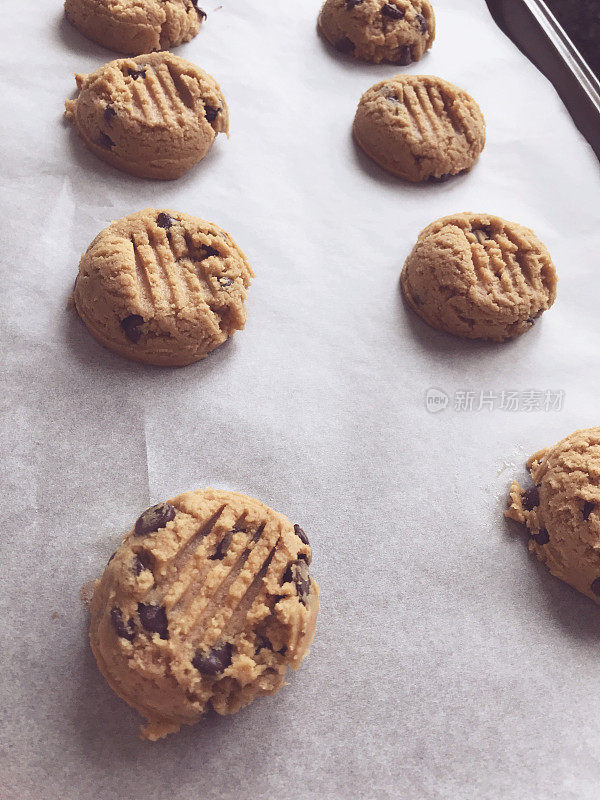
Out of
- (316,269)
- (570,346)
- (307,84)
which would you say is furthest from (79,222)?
(570,346)

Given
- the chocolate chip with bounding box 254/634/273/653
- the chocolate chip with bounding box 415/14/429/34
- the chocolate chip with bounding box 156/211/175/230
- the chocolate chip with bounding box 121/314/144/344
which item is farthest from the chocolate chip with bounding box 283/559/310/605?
the chocolate chip with bounding box 415/14/429/34

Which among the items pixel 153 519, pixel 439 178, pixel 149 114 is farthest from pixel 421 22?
pixel 153 519

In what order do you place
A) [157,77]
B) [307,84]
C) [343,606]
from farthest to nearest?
1. [307,84]
2. [157,77]
3. [343,606]

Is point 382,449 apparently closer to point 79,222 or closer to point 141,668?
point 141,668

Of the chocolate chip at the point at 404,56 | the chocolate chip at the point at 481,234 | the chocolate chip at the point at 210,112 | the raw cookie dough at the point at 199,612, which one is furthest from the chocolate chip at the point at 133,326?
the chocolate chip at the point at 404,56

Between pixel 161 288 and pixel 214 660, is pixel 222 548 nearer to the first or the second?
pixel 214 660

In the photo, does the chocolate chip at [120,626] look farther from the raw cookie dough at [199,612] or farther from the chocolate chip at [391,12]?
the chocolate chip at [391,12]
